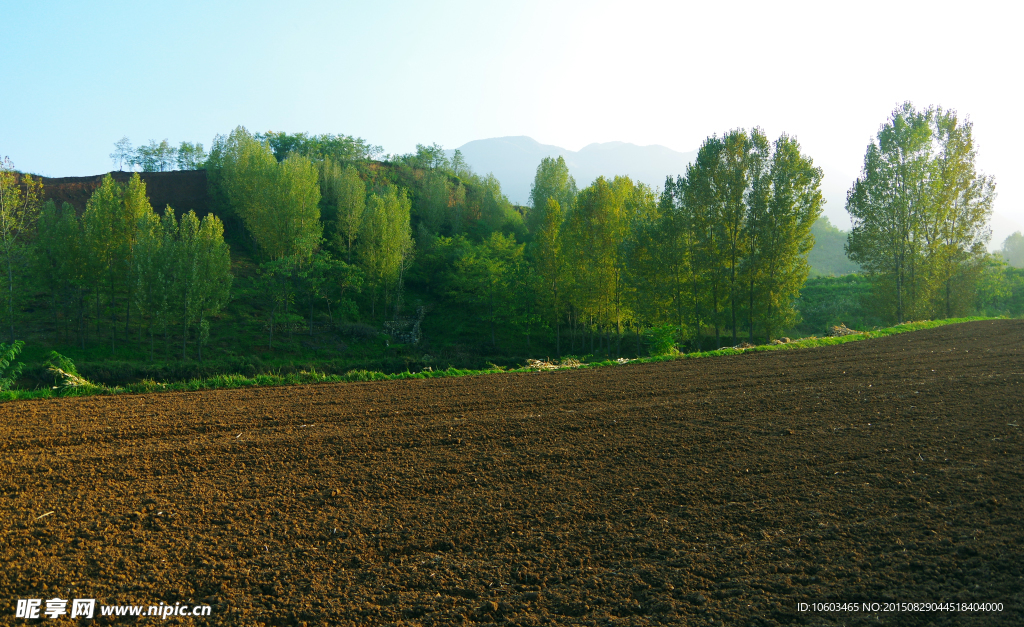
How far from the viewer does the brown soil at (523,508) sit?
410cm

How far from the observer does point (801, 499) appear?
577 centimetres

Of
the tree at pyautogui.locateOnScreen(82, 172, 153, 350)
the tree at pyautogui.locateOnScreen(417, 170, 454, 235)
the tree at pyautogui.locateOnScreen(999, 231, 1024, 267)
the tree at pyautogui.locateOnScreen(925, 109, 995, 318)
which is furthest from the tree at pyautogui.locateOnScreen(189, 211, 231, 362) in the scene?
the tree at pyautogui.locateOnScreen(999, 231, 1024, 267)

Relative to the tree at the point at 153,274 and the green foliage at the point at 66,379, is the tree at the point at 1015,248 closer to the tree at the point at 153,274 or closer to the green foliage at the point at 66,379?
the tree at the point at 153,274

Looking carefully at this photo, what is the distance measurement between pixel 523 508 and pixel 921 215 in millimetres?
39834

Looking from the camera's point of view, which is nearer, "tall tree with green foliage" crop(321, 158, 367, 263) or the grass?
the grass

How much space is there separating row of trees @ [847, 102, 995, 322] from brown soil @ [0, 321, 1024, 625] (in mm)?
28428

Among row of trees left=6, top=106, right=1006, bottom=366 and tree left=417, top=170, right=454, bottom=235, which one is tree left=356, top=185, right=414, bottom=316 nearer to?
row of trees left=6, top=106, right=1006, bottom=366

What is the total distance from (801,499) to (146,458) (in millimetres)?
9084

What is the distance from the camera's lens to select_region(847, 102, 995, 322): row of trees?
108ft

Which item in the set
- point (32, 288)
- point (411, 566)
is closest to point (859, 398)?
point (411, 566)

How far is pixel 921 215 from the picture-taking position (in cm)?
3294

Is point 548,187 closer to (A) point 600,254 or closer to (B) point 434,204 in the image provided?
(B) point 434,204

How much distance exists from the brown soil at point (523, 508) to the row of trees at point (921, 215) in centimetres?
2843

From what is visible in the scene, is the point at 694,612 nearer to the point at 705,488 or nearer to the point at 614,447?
the point at 705,488
